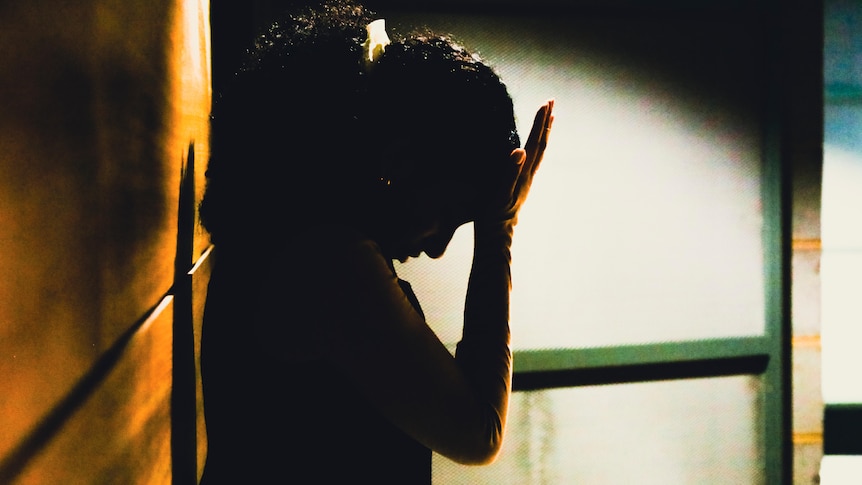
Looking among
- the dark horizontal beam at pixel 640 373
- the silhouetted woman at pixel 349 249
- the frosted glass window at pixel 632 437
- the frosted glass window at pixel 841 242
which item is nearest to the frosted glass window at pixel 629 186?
the dark horizontal beam at pixel 640 373

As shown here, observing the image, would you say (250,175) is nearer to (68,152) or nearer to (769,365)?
(68,152)

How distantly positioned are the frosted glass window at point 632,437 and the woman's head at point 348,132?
48.8 inches

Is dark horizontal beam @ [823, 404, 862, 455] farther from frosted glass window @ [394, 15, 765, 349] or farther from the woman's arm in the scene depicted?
the woman's arm

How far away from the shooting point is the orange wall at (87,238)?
0.42 metres

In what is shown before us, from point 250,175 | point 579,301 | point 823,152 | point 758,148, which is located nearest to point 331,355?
point 250,175

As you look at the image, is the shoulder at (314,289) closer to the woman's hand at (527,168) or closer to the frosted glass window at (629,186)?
the woman's hand at (527,168)

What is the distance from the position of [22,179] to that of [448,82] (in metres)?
0.64

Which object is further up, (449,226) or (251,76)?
(251,76)

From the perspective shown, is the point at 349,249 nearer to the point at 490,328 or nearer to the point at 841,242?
the point at 490,328

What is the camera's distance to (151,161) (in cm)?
85

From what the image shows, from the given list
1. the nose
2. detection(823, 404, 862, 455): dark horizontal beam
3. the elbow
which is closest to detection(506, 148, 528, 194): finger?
the nose

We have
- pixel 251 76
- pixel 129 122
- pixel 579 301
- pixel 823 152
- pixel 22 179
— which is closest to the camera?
pixel 22 179

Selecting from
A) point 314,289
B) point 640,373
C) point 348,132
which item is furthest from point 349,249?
point 640,373

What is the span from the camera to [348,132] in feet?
3.02
